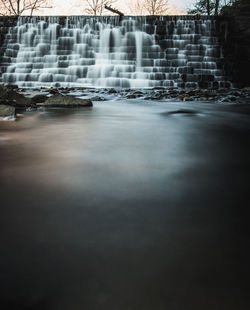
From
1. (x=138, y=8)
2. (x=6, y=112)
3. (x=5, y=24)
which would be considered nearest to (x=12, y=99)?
(x=6, y=112)

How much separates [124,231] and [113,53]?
15.8 m

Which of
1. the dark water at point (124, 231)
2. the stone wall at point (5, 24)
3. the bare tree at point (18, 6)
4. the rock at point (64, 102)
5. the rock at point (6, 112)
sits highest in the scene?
the bare tree at point (18, 6)

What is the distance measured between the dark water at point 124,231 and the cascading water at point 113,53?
1244 cm

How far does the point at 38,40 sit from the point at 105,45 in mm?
3963

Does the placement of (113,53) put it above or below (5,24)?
below

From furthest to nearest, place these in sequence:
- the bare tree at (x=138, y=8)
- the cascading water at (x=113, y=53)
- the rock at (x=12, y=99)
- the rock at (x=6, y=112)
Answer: the bare tree at (x=138, y=8) < the cascading water at (x=113, y=53) < the rock at (x=12, y=99) < the rock at (x=6, y=112)

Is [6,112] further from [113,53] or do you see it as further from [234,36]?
[234,36]

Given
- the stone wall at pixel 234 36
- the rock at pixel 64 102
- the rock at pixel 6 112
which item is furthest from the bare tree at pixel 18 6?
the rock at pixel 6 112

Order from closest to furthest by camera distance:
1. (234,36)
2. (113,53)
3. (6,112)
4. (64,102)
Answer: (6,112)
(64,102)
(113,53)
(234,36)

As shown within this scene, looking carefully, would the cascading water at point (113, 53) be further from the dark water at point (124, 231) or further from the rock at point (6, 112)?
the dark water at point (124, 231)

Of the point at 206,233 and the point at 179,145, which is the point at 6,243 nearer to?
the point at 206,233

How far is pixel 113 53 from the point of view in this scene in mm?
15781

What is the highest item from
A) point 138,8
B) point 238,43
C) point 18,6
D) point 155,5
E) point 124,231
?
point 138,8

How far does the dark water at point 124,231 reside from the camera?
761 mm
